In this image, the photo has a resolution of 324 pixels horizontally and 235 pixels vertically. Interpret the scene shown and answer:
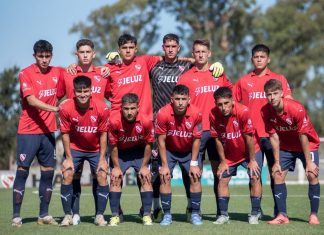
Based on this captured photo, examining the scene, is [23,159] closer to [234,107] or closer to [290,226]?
[234,107]

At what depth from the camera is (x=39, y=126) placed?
11164 mm

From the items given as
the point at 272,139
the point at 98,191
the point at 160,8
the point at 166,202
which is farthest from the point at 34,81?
the point at 160,8

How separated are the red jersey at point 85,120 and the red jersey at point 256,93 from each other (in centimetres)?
214

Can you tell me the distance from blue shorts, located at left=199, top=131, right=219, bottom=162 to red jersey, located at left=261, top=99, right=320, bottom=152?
865 millimetres

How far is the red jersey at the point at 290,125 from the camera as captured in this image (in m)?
10.8

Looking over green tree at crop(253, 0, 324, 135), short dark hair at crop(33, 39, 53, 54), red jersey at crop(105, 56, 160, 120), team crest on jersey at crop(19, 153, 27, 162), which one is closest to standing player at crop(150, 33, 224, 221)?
red jersey at crop(105, 56, 160, 120)

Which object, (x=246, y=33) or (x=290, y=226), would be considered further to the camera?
(x=246, y=33)

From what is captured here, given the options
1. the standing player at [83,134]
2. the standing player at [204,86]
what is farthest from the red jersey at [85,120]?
the standing player at [204,86]

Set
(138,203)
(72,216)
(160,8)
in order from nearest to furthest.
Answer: (72,216) → (138,203) → (160,8)

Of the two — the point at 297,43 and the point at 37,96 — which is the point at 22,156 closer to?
the point at 37,96

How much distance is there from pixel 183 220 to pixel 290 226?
1863 mm

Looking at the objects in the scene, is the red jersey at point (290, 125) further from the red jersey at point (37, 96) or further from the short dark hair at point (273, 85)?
the red jersey at point (37, 96)

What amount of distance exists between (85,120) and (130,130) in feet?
2.14

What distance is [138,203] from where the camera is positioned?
1558 centimetres
